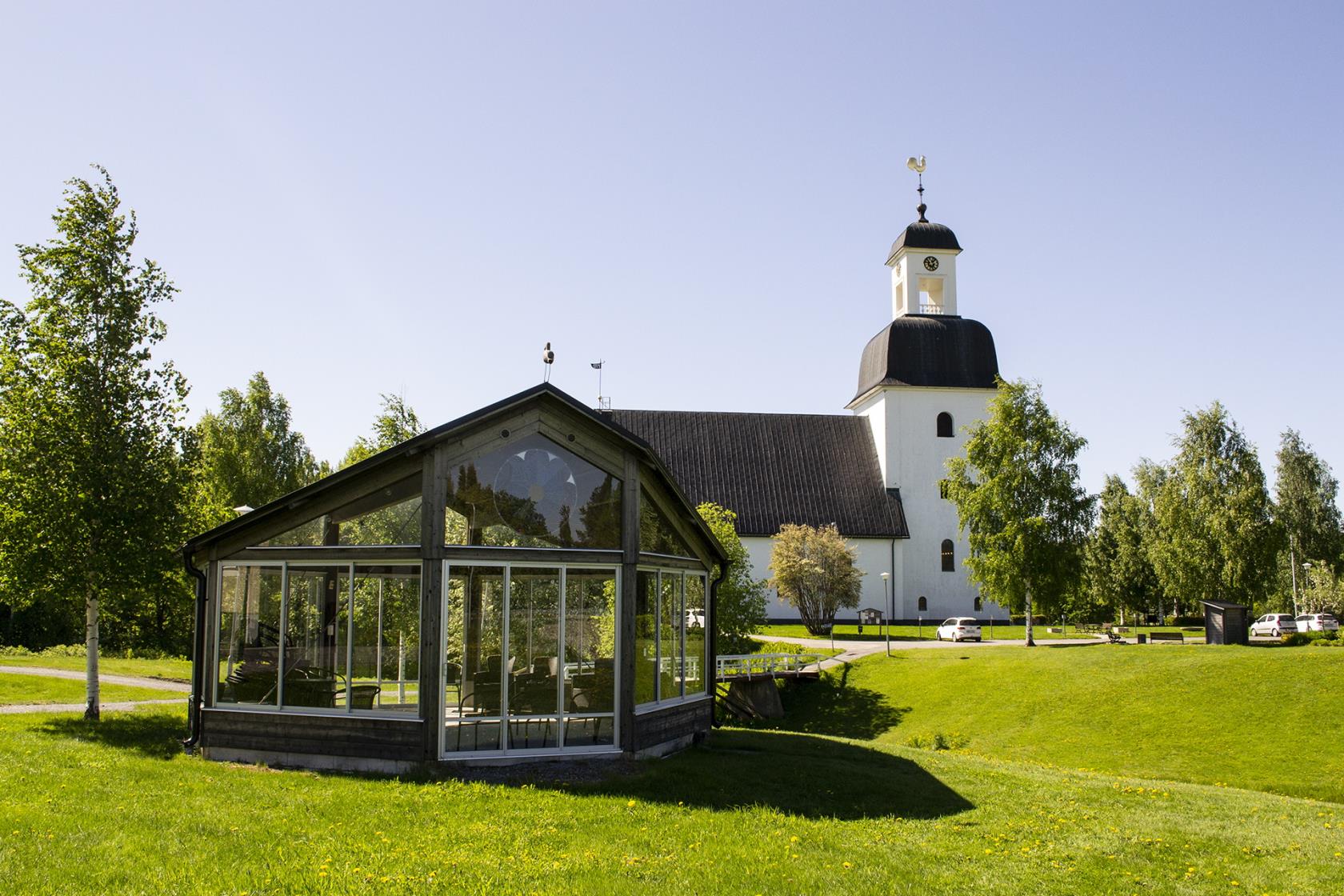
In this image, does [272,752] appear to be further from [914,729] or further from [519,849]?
[914,729]

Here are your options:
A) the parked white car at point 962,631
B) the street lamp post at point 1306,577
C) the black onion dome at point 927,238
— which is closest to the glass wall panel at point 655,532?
the parked white car at point 962,631

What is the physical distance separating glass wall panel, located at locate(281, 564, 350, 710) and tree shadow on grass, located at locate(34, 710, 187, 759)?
227 cm

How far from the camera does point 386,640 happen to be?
14.4m

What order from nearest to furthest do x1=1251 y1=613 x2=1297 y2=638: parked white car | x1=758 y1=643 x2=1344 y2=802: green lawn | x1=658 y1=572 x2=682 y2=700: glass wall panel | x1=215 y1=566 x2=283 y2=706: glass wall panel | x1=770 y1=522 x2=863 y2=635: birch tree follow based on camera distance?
x1=215 y1=566 x2=283 y2=706: glass wall panel < x1=658 y1=572 x2=682 y2=700: glass wall panel < x1=758 y1=643 x2=1344 y2=802: green lawn < x1=1251 y1=613 x2=1297 y2=638: parked white car < x1=770 y1=522 x2=863 y2=635: birch tree

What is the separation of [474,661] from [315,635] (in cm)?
228

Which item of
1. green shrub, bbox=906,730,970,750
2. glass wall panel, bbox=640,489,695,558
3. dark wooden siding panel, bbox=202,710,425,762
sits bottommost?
green shrub, bbox=906,730,970,750

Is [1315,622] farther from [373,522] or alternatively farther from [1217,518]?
[373,522]

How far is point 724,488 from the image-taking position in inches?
2179

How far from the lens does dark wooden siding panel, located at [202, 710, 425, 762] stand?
46.1 ft

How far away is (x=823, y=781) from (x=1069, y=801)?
328cm

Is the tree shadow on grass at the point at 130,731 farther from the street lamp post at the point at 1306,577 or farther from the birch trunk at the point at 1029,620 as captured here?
the street lamp post at the point at 1306,577

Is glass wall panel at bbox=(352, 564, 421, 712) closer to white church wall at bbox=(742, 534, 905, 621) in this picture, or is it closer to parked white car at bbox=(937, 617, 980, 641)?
parked white car at bbox=(937, 617, 980, 641)

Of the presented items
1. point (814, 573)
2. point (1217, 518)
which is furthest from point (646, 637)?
point (1217, 518)

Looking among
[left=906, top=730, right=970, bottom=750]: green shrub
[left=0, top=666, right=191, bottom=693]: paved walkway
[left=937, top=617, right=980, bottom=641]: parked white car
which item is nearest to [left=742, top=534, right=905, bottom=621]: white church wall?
[left=937, top=617, right=980, bottom=641]: parked white car
